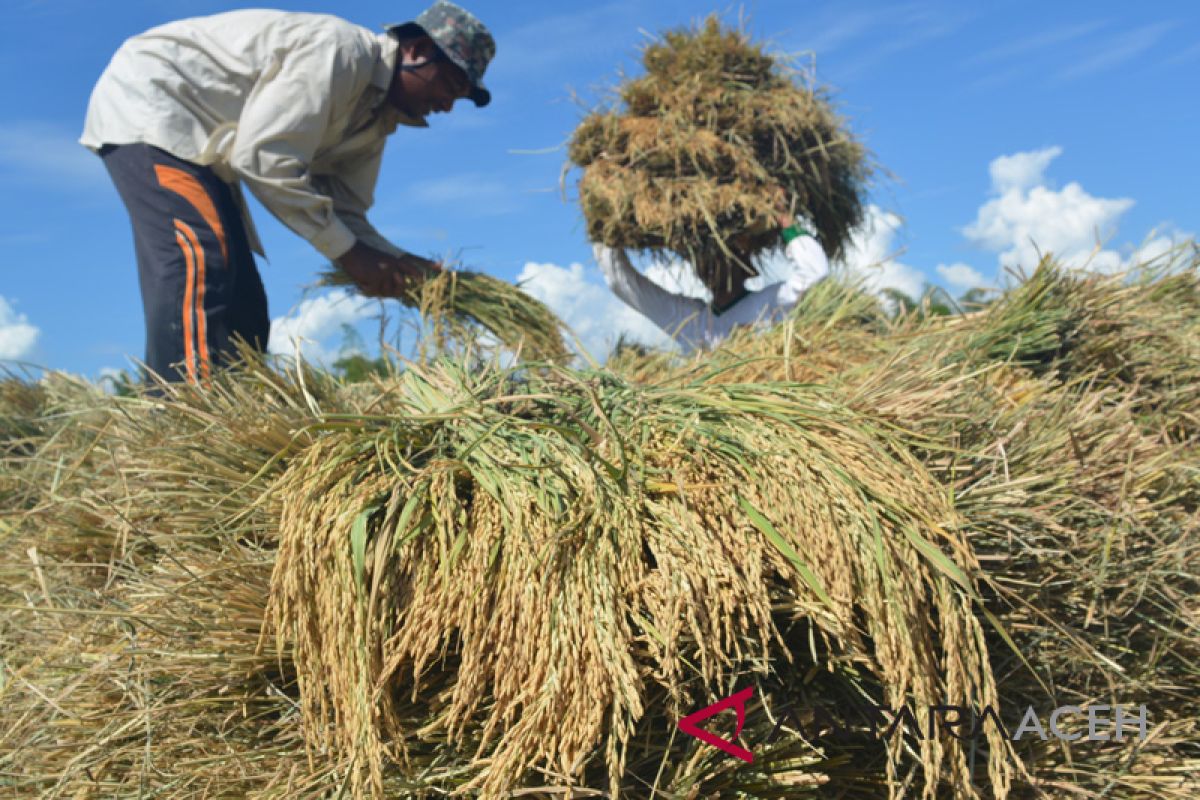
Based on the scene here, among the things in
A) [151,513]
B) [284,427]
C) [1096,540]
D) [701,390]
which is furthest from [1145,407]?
[151,513]

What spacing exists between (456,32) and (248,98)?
0.77 metres

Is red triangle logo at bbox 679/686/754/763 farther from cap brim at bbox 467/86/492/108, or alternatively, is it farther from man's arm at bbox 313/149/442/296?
cap brim at bbox 467/86/492/108

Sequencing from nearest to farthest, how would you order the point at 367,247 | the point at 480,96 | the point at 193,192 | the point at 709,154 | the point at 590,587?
the point at 590,587
the point at 193,192
the point at 367,247
the point at 480,96
the point at 709,154

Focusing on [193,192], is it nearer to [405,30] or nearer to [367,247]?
[367,247]

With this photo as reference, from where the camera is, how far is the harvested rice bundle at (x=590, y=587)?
1038 mm

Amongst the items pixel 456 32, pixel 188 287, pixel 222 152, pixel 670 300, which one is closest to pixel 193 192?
pixel 222 152

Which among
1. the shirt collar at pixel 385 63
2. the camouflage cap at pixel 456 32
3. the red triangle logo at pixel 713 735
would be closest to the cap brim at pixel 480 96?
the camouflage cap at pixel 456 32

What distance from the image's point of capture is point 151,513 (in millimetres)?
1458

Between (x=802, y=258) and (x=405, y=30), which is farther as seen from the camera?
(x=802, y=258)

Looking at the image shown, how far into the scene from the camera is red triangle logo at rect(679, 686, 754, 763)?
106 cm

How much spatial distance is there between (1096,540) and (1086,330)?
32.6 inches

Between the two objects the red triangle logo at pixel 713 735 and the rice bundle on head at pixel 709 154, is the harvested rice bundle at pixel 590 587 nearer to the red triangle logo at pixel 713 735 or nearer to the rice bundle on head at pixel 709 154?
the red triangle logo at pixel 713 735

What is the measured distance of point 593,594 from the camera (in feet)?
3.48

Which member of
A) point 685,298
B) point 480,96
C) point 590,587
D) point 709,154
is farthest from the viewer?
point 685,298
